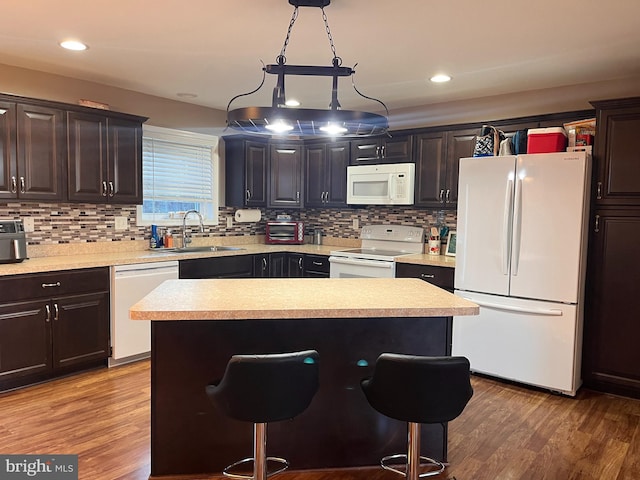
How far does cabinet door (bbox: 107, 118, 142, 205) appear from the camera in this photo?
3953 mm

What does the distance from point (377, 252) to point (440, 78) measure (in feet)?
6.14

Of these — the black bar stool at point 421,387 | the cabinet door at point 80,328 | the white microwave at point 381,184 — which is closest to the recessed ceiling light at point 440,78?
the white microwave at point 381,184

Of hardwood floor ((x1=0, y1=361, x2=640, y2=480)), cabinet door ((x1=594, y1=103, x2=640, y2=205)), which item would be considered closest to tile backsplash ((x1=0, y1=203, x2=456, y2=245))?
hardwood floor ((x1=0, y1=361, x2=640, y2=480))

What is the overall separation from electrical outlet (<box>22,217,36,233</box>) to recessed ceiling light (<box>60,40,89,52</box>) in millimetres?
→ 1401

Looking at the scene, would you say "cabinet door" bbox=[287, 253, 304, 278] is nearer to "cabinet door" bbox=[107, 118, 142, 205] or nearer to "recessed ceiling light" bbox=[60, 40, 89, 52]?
"cabinet door" bbox=[107, 118, 142, 205]

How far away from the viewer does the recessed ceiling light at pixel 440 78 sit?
367cm

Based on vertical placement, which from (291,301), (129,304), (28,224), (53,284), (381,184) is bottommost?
(129,304)

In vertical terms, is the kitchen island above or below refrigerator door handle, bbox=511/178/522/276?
below

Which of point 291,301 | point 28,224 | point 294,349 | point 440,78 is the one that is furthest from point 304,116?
point 28,224

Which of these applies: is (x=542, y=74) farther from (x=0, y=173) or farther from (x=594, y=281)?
(x=0, y=173)

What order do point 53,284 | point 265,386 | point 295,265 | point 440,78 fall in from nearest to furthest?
1. point 265,386
2. point 53,284
3. point 440,78
4. point 295,265

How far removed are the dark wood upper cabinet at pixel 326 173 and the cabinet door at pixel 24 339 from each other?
9.42ft

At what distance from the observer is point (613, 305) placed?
3387 millimetres

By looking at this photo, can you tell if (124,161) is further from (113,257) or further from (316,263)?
(316,263)
